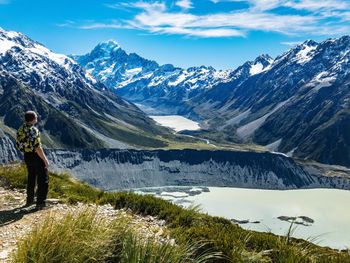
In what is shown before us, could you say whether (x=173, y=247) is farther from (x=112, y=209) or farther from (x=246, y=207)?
(x=246, y=207)

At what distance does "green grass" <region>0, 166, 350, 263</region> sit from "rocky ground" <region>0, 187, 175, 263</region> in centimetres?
53

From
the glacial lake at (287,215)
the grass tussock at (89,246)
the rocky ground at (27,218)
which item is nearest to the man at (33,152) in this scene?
the rocky ground at (27,218)

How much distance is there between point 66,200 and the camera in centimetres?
1803

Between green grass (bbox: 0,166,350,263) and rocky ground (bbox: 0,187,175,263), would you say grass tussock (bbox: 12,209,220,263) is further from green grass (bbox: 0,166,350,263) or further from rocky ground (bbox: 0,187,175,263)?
green grass (bbox: 0,166,350,263)

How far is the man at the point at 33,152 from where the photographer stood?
16.2 m

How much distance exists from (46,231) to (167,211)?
7.82 meters

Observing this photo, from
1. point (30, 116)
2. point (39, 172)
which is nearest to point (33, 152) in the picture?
point (39, 172)

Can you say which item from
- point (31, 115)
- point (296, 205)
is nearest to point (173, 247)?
point (31, 115)

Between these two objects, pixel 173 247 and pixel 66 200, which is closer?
pixel 173 247

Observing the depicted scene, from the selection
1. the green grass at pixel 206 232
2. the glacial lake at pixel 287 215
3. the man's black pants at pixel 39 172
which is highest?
the man's black pants at pixel 39 172

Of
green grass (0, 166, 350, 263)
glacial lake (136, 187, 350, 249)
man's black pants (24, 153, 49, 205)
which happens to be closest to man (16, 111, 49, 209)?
man's black pants (24, 153, 49, 205)

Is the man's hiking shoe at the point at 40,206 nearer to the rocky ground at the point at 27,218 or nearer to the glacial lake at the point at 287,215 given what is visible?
the rocky ground at the point at 27,218

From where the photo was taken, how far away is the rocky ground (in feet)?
42.0

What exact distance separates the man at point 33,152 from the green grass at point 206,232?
1.67 meters
